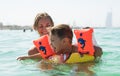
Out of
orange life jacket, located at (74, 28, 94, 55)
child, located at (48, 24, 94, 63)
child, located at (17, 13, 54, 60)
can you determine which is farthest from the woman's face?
orange life jacket, located at (74, 28, 94, 55)

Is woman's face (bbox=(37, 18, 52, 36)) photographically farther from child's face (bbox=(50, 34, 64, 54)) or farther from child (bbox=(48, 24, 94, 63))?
child's face (bbox=(50, 34, 64, 54))

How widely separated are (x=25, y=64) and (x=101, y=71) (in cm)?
185

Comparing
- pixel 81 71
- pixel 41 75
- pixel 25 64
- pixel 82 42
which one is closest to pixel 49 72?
pixel 41 75

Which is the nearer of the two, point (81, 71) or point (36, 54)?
point (81, 71)

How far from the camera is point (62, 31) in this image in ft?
18.6

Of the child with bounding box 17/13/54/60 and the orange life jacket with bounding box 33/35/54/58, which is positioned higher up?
the child with bounding box 17/13/54/60

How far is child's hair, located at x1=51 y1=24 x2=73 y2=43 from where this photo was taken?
18.6 ft

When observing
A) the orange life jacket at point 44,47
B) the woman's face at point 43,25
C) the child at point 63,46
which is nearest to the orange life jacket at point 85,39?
the child at point 63,46

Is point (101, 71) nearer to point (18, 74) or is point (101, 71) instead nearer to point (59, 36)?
point (59, 36)

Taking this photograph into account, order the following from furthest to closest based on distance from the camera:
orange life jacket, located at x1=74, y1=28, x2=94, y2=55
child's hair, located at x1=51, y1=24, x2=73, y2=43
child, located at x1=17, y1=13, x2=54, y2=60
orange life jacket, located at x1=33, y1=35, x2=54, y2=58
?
child, located at x1=17, y1=13, x2=54, y2=60 → orange life jacket, located at x1=33, y1=35, x2=54, y2=58 → orange life jacket, located at x1=74, y1=28, x2=94, y2=55 → child's hair, located at x1=51, y1=24, x2=73, y2=43

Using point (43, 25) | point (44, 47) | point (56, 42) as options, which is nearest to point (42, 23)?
point (43, 25)

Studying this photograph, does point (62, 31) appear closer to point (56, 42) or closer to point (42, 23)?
point (56, 42)

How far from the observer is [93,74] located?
17.1ft

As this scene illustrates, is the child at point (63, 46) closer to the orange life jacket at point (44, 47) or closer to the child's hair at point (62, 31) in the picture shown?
the child's hair at point (62, 31)
